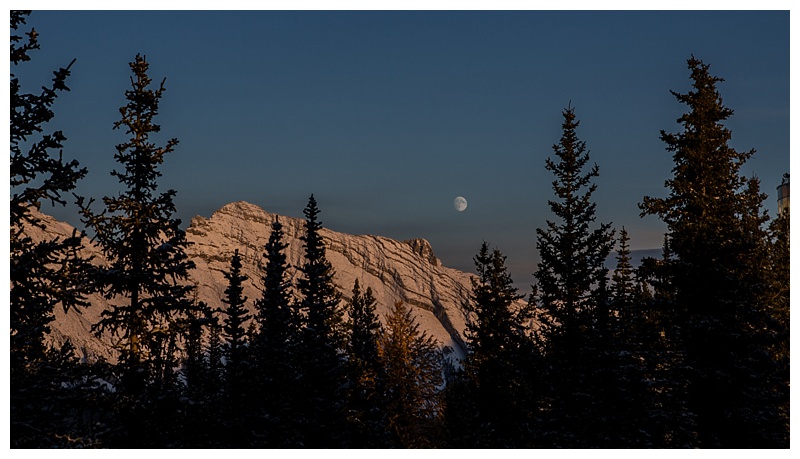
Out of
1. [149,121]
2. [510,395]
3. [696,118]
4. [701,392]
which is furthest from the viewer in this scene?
[510,395]

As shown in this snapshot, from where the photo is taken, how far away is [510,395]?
35.6m

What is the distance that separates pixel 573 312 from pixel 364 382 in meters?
18.7

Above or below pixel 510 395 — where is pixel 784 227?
above

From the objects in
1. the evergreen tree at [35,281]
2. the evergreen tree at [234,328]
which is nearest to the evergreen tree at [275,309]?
the evergreen tree at [234,328]

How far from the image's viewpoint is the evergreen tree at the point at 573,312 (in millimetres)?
23984

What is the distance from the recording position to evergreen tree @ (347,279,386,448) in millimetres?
35938

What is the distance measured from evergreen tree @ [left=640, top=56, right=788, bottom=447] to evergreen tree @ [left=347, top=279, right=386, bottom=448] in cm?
1794

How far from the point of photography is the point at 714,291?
71.4ft

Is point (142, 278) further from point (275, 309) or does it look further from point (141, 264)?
point (275, 309)

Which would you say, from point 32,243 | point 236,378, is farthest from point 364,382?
point 32,243

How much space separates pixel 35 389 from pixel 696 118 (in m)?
20.2

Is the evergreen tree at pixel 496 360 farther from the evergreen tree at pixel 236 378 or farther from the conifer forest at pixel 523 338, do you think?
the evergreen tree at pixel 236 378
